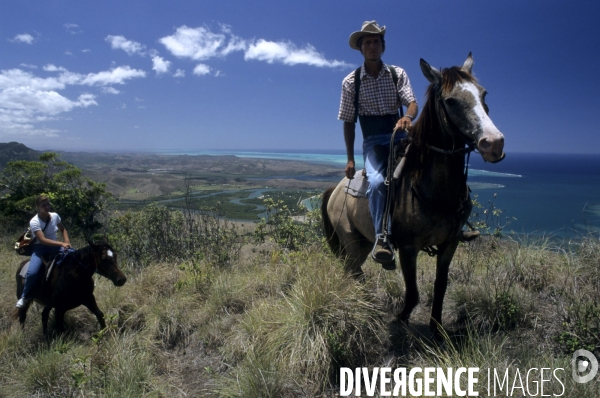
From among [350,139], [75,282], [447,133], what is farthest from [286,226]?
[447,133]

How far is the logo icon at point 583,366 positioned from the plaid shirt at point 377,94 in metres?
2.69

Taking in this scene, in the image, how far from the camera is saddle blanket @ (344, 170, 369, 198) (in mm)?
3861

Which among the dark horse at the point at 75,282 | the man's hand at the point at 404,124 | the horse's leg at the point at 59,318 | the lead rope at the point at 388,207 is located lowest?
the horse's leg at the point at 59,318

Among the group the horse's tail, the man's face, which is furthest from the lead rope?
the horse's tail

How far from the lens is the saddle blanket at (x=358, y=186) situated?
3861 mm

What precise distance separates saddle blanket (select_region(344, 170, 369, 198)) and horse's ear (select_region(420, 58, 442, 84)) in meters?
1.28

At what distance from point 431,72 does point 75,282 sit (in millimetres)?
5167

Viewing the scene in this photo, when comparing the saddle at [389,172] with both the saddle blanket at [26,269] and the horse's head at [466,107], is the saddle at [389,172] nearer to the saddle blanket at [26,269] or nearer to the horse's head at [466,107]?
the horse's head at [466,107]

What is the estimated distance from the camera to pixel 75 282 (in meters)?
4.71

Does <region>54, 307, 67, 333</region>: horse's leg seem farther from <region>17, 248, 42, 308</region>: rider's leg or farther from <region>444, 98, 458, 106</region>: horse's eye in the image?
<region>444, 98, 458, 106</region>: horse's eye

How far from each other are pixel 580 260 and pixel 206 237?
715cm

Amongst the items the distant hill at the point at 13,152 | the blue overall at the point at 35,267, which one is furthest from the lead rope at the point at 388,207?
the distant hill at the point at 13,152

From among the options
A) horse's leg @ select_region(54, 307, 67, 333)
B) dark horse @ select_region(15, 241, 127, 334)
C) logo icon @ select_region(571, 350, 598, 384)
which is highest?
logo icon @ select_region(571, 350, 598, 384)

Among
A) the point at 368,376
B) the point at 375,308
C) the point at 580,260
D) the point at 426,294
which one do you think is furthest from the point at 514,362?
the point at 580,260
